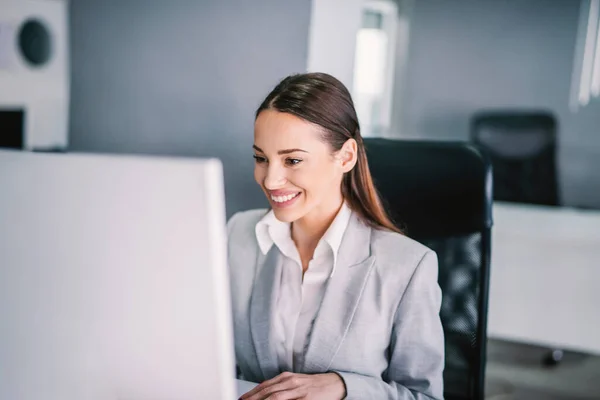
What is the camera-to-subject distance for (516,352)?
10.4 feet

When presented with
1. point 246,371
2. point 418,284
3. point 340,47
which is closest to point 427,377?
point 418,284

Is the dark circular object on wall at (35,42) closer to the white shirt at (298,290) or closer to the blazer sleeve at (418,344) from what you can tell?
the white shirt at (298,290)

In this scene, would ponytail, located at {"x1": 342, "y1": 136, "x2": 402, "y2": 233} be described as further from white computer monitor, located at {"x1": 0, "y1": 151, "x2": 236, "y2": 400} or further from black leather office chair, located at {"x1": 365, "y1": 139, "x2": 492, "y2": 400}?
white computer monitor, located at {"x1": 0, "y1": 151, "x2": 236, "y2": 400}

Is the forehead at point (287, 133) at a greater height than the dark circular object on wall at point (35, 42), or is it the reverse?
the dark circular object on wall at point (35, 42)

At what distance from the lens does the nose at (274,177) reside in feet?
3.74

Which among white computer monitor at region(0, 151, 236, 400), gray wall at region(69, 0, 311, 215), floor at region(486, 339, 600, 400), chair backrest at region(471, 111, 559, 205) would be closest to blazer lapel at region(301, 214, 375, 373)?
white computer monitor at region(0, 151, 236, 400)

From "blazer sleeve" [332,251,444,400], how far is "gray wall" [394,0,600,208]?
12.5 ft

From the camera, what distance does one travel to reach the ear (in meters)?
1.22

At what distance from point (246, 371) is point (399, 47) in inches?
159

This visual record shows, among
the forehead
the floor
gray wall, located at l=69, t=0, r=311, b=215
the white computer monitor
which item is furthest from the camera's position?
the floor

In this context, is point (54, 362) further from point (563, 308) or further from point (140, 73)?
point (563, 308)

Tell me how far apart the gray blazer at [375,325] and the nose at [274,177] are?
0.67ft

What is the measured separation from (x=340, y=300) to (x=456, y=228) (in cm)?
32

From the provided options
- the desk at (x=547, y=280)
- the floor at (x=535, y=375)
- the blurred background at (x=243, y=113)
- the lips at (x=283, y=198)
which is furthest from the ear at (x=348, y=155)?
the floor at (x=535, y=375)
